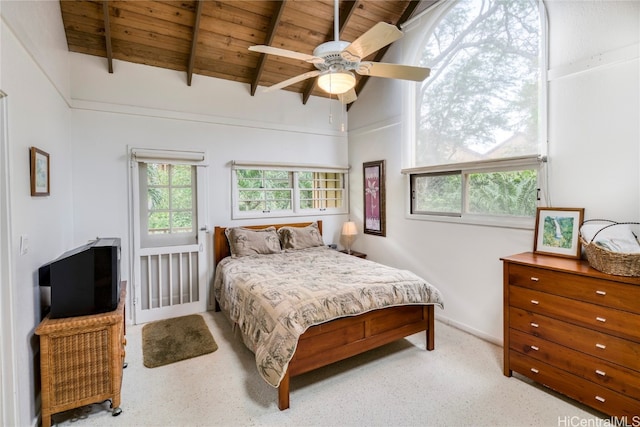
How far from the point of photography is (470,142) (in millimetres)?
3328

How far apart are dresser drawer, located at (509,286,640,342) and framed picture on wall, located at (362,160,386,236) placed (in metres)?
2.19

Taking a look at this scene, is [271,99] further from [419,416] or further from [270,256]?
[419,416]

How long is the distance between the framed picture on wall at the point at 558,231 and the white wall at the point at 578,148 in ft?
0.28

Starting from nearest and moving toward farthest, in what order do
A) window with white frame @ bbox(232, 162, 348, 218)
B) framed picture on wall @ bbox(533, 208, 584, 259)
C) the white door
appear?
framed picture on wall @ bbox(533, 208, 584, 259) → the white door → window with white frame @ bbox(232, 162, 348, 218)

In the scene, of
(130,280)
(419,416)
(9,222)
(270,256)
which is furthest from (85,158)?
(419,416)

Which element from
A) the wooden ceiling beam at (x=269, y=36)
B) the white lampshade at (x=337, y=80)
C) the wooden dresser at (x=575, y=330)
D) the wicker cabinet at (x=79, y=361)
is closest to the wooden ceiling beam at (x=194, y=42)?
the wooden ceiling beam at (x=269, y=36)

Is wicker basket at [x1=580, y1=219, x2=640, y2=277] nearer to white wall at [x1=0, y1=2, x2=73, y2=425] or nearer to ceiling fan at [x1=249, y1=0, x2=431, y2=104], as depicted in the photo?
ceiling fan at [x1=249, y1=0, x2=431, y2=104]

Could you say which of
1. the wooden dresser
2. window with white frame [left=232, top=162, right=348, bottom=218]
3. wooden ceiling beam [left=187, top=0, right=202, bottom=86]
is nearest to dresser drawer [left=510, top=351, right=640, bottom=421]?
the wooden dresser

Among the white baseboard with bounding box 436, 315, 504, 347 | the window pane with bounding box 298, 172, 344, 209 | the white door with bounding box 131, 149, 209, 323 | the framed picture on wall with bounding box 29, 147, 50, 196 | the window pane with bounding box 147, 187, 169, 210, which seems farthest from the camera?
the window pane with bounding box 298, 172, 344, 209

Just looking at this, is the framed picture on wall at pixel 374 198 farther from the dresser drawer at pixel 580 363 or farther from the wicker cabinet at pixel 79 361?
the wicker cabinet at pixel 79 361

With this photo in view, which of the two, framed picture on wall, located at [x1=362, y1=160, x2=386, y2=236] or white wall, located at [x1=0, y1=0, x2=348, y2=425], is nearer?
white wall, located at [x1=0, y1=0, x2=348, y2=425]

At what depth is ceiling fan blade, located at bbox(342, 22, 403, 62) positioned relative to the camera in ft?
5.98

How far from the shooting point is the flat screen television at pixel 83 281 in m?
2.12

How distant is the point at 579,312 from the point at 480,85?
7.45 feet
